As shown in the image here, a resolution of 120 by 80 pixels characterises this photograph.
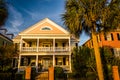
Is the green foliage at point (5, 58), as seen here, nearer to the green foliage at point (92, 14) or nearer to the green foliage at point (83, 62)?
the green foliage at point (83, 62)

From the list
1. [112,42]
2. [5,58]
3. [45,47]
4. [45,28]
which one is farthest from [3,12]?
[112,42]

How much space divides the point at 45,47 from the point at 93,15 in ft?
47.2

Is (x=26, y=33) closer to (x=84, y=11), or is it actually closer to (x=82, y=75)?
(x=82, y=75)

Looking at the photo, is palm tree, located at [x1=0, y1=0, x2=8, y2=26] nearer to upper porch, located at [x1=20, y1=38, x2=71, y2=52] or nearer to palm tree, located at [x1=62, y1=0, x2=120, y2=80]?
palm tree, located at [x1=62, y1=0, x2=120, y2=80]

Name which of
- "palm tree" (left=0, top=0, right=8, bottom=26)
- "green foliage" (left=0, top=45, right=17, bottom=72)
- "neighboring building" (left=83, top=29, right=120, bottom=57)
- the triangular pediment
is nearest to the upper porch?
the triangular pediment

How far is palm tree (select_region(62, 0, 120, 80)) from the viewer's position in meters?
14.3

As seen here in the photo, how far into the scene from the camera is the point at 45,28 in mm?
28844

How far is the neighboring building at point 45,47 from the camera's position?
1050 inches

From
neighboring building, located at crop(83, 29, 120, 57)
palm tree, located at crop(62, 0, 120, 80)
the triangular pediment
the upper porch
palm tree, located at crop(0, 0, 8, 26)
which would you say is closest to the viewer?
palm tree, located at crop(0, 0, 8, 26)

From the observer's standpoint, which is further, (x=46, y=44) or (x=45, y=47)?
(x=46, y=44)

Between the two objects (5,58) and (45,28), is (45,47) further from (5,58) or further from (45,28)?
(5,58)

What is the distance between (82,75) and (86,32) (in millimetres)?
8494

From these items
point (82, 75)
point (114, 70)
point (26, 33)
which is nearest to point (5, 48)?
point (26, 33)

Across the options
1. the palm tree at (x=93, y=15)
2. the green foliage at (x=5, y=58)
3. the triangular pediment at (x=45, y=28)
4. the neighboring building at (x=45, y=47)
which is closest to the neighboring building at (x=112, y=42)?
the neighboring building at (x=45, y=47)
